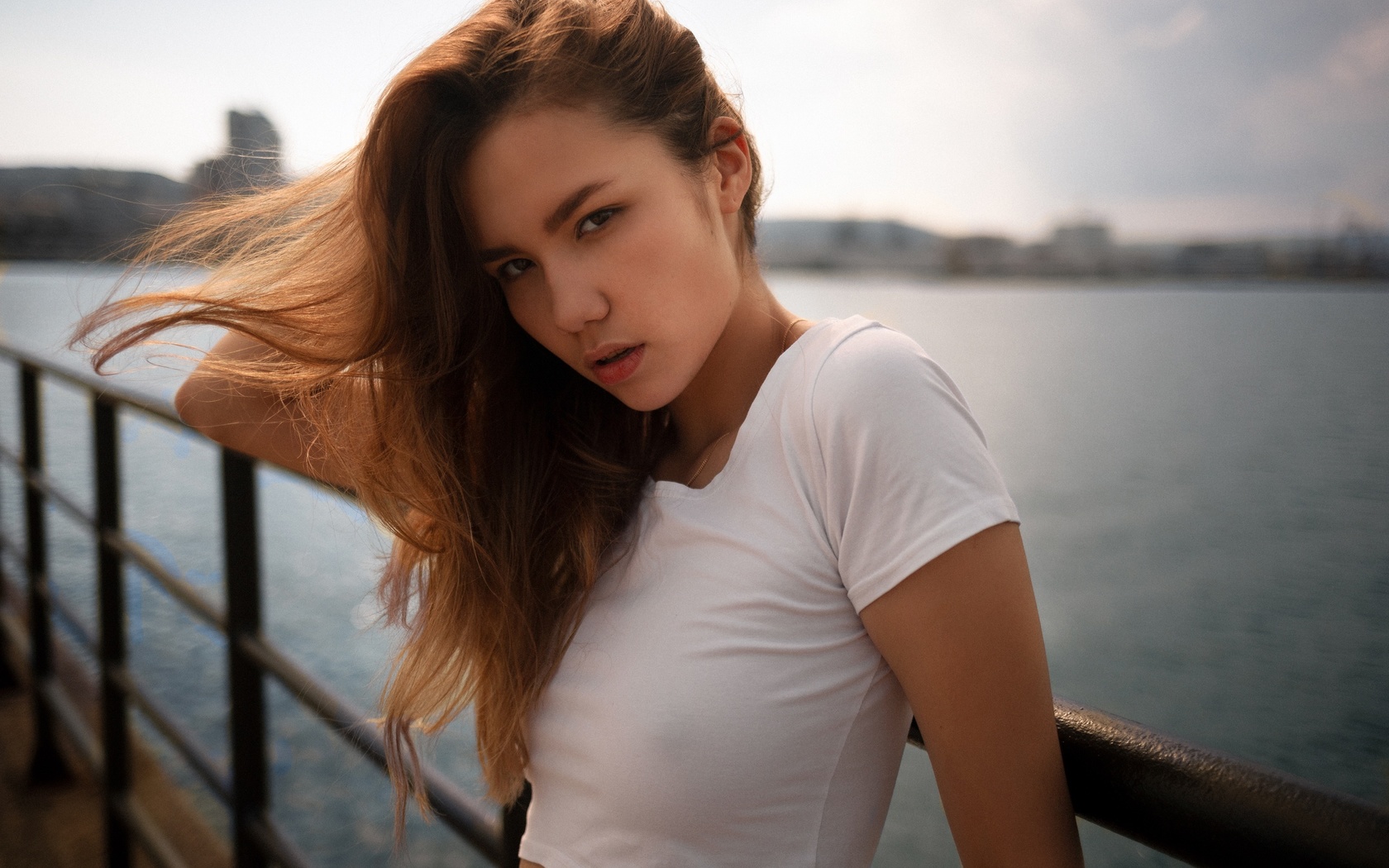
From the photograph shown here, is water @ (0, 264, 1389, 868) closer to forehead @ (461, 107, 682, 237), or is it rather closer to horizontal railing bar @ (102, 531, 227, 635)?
horizontal railing bar @ (102, 531, 227, 635)

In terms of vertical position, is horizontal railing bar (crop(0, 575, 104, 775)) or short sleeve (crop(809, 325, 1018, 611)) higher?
short sleeve (crop(809, 325, 1018, 611))

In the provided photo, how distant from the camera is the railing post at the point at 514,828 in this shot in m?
1.09

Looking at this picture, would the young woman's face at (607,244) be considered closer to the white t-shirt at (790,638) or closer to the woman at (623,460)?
the woman at (623,460)

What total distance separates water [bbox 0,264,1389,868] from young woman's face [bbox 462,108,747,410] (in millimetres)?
236

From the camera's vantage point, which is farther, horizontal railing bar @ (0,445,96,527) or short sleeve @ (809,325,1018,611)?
horizontal railing bar @ (0,445,96,527)

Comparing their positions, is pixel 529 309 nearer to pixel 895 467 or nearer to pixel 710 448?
pixel 710 448

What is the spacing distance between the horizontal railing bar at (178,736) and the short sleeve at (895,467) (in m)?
1.59

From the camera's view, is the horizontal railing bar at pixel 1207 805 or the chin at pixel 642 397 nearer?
the horizontal railing bar at pixel 1207 805

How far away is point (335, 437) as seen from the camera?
1.28 metres

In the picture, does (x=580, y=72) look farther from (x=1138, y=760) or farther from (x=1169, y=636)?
(x=1169, y=636)

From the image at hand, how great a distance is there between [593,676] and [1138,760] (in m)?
0.55

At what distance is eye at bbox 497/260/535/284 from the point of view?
1.14 metres

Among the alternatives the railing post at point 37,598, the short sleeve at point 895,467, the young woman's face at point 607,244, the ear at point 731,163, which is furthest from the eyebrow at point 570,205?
the railing post at point 37,598

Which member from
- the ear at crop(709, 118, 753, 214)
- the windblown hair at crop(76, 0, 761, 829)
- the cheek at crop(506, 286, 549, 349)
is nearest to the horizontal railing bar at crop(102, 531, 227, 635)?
the windblown hair at crop(76, 0, 761, 829)
